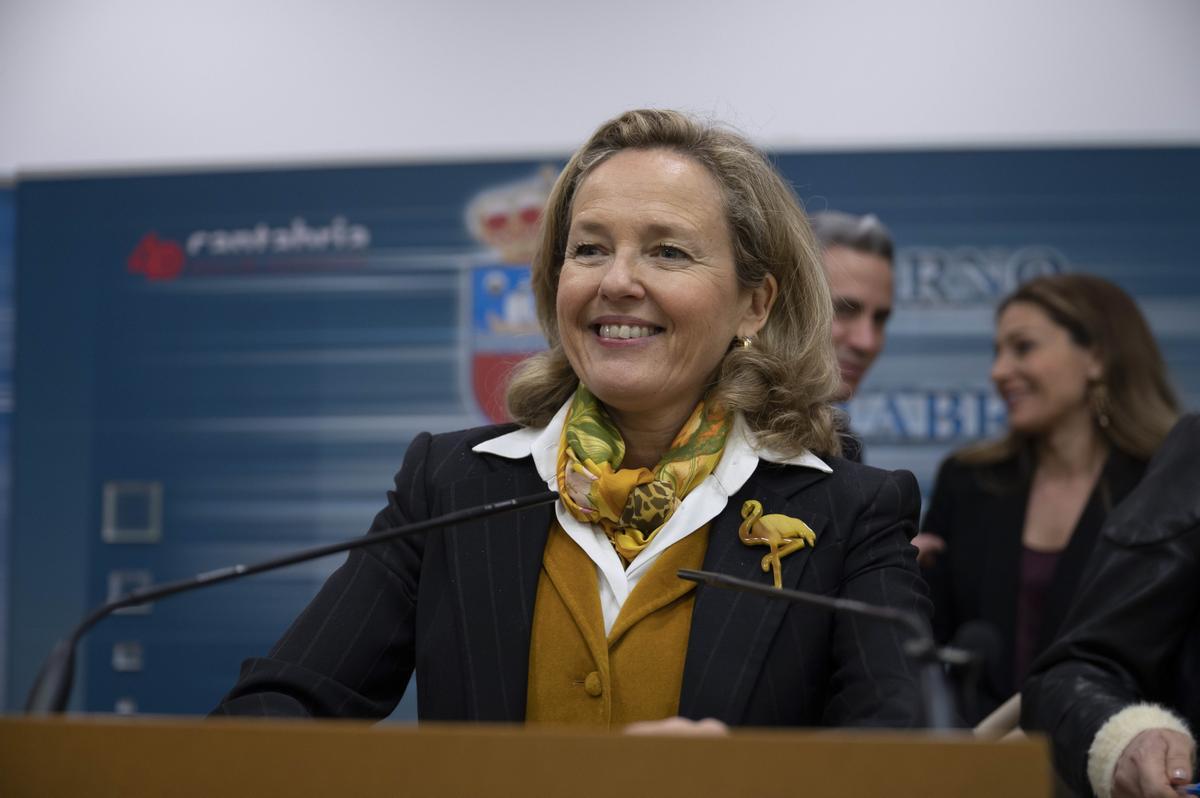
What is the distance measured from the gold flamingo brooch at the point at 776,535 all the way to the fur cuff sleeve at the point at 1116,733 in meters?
0.60

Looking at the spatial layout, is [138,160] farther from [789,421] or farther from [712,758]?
[712,758]

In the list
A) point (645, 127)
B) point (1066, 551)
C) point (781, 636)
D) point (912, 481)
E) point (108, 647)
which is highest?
point (645, 127)

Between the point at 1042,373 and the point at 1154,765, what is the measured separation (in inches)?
67.5

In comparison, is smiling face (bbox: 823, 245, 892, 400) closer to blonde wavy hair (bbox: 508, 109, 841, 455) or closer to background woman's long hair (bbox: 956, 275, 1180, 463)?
background woman's long hair (bbox: 956, 275, 1180, 463)

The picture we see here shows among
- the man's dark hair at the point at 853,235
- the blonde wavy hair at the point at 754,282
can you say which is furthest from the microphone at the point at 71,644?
the man's dark hair at the point at 853,235

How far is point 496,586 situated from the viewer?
1.71 meters

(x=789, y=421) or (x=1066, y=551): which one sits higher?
(x=789, y=421)

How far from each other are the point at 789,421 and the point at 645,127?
0.47 metres

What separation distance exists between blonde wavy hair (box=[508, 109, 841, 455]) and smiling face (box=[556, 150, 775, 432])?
0.12 feet

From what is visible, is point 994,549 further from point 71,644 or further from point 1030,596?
point 71,644

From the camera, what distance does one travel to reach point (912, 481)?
5.86 feet

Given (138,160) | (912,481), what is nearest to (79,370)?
(138,160)

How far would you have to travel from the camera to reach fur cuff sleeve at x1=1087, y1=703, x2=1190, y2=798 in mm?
1887

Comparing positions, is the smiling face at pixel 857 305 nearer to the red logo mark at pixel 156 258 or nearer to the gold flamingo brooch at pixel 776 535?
the gold flamingo brooch at pixel 776 535
